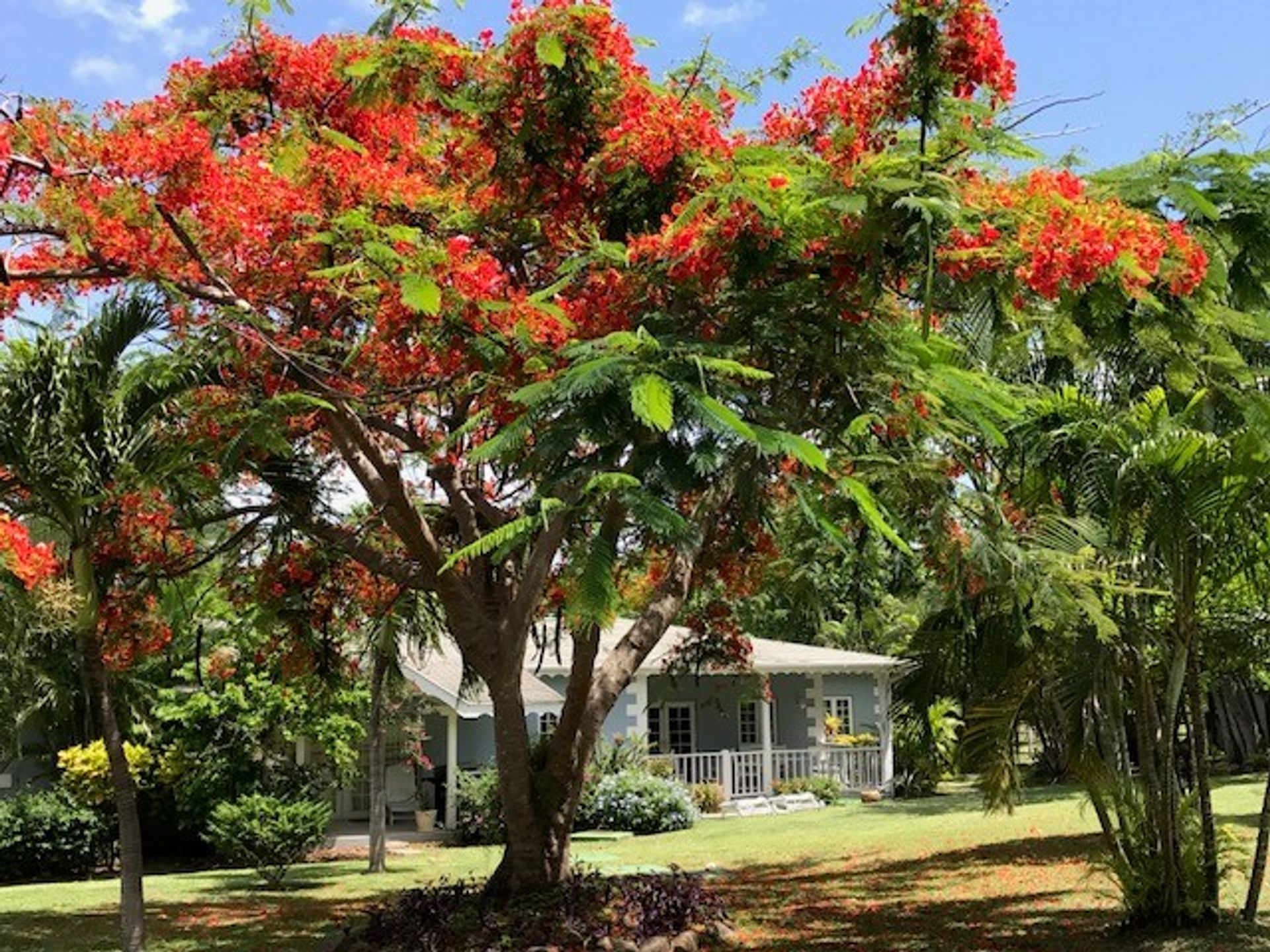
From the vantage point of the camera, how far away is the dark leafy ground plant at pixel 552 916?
9.80m

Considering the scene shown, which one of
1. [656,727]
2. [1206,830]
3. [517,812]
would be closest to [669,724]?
[656,727]

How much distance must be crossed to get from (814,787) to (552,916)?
17638mm

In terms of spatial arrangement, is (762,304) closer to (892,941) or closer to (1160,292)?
(1160,292)

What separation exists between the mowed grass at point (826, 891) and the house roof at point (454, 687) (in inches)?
94.2

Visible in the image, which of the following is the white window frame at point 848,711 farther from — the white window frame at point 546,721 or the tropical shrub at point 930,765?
the white window frame at point 546,721

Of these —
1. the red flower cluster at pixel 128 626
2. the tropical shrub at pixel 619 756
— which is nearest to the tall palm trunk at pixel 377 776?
the red flower cluster at pixel 128 626

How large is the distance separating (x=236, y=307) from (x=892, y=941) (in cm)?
722

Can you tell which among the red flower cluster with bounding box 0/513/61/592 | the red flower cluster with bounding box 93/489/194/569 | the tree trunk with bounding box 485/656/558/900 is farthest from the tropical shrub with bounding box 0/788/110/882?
the tree trunk with bounding box 485/656/558/900

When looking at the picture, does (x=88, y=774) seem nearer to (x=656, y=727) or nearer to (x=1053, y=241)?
(x=656, y=727)

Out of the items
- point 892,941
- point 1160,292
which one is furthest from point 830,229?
point 892,941

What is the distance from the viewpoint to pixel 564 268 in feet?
26.1

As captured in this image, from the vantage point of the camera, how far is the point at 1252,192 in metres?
8.02

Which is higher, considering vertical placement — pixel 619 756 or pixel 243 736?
pixel 243 736

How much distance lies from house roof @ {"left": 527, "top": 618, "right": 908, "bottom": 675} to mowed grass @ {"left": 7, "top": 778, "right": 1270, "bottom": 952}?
164 inches
